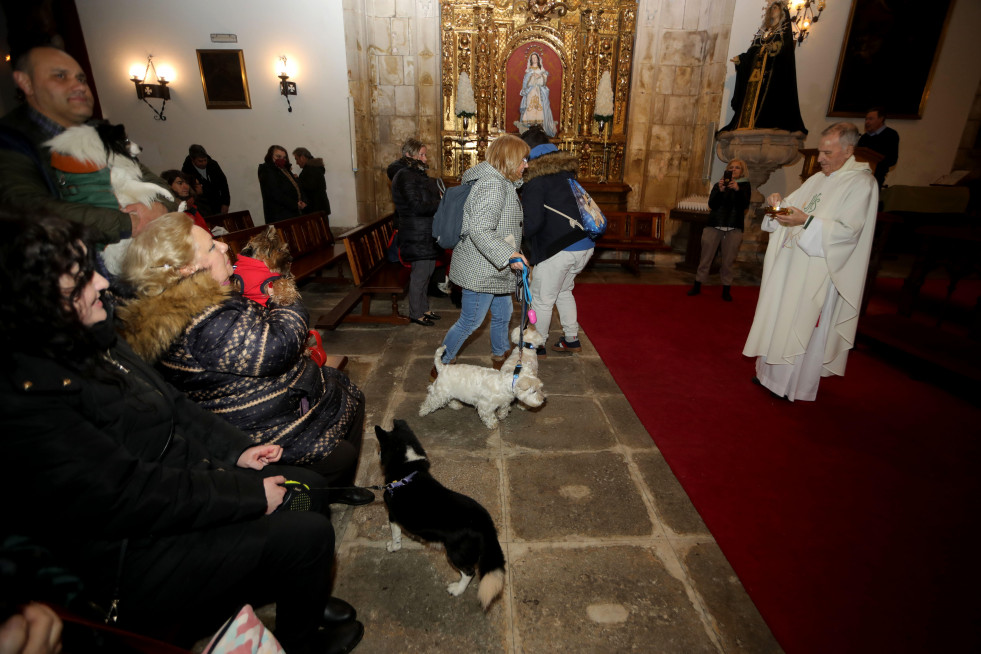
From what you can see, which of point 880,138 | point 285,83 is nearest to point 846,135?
point 880,138

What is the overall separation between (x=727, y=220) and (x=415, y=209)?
4474mm

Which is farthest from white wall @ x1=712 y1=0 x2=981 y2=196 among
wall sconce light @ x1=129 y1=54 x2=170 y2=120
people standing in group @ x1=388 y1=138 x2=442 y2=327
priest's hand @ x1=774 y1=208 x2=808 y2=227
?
wall sconce light @ x1=129 y1=54 x2=170 y2=120

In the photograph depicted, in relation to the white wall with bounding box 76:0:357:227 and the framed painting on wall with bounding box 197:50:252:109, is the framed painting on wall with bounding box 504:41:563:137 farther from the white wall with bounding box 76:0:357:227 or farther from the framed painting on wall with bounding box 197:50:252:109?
the framed painting on wall with bounding box 197:50:252:109

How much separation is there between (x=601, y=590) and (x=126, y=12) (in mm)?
11469

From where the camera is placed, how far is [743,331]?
4.94 m

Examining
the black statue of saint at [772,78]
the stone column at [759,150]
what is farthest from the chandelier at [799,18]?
the stone column at [759,150]

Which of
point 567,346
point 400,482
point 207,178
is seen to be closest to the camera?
point 400,482

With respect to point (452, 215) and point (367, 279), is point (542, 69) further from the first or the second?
point (452, 215)

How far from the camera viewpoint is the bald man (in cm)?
172

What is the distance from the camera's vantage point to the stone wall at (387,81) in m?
7.89

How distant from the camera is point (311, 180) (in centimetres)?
739

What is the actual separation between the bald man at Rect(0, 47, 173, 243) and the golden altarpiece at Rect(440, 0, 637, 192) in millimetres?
7152

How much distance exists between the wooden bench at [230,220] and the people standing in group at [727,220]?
21.2ft

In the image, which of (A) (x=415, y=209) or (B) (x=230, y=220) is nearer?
(A) (x=415, y=209)
